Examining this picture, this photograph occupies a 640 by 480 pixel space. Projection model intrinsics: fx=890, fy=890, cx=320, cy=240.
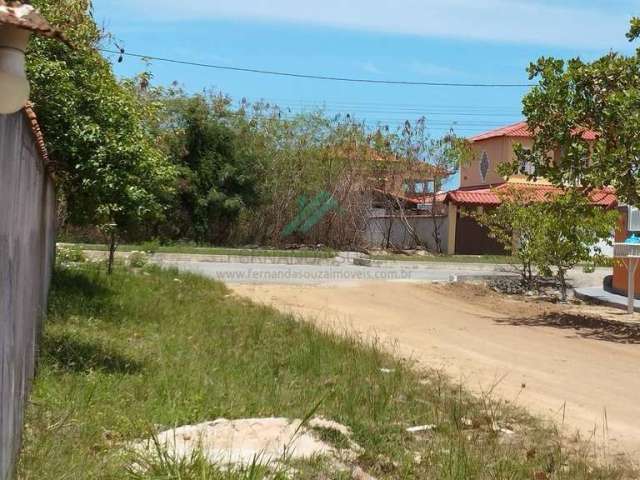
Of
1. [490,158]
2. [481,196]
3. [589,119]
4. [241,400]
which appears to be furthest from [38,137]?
[490,158]

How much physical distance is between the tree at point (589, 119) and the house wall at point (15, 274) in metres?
10.0

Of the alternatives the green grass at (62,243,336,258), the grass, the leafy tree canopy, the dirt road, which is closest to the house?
the green grass at (62,243,336,258)

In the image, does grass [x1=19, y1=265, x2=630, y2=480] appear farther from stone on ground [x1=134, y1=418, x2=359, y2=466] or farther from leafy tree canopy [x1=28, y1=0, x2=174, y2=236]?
leafy tree canopy [x1=28, y1=0, x2=174, y2=236]

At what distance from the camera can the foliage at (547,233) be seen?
20.3m

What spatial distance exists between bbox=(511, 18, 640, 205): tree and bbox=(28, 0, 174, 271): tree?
7765 mm

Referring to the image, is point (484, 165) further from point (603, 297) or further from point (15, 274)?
point (15, 274)

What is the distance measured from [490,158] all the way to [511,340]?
3093 cm

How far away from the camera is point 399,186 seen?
41375 millimetres

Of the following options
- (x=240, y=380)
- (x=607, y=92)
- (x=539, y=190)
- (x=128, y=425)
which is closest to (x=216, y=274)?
(x=539, y=190)

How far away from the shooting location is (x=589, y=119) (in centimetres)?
1555

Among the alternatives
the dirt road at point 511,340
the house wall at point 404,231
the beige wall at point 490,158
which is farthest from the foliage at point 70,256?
the beige wall at point 490,158

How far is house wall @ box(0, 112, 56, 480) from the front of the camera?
4.81 metres

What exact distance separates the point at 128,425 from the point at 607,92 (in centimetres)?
1132

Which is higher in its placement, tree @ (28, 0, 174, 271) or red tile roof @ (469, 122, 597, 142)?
red tile roof @ (469, 122, 597, 142)
